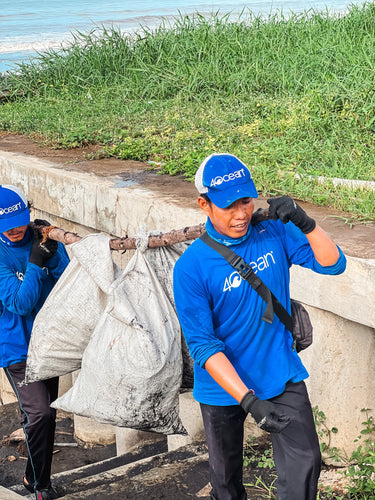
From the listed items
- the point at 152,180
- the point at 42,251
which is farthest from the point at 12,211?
the point at 152,180

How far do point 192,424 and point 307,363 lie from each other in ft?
3.57

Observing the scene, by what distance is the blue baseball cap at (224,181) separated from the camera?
269 cm

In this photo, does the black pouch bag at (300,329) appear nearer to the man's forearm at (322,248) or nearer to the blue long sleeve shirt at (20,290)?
the man's forearm at (322,248)

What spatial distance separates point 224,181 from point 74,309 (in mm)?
1225

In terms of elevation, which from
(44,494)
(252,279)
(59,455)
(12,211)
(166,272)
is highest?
(12,211)

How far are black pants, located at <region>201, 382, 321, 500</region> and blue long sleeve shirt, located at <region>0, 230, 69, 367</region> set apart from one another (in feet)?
4.20

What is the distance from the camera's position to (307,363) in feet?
13.6

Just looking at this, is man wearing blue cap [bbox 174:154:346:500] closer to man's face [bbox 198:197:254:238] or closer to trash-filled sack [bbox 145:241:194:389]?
man's face [bbox 198:197:254:238]

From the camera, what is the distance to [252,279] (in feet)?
8.82

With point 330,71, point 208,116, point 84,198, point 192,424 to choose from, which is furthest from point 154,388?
point 330,71

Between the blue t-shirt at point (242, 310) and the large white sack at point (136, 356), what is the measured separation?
41 centimetres

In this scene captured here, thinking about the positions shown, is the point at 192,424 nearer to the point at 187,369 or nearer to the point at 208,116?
the point at 187,369

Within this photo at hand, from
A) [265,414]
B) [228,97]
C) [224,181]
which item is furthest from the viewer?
[228,97]

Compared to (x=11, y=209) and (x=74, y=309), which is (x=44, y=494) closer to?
(x=74, y=309)
